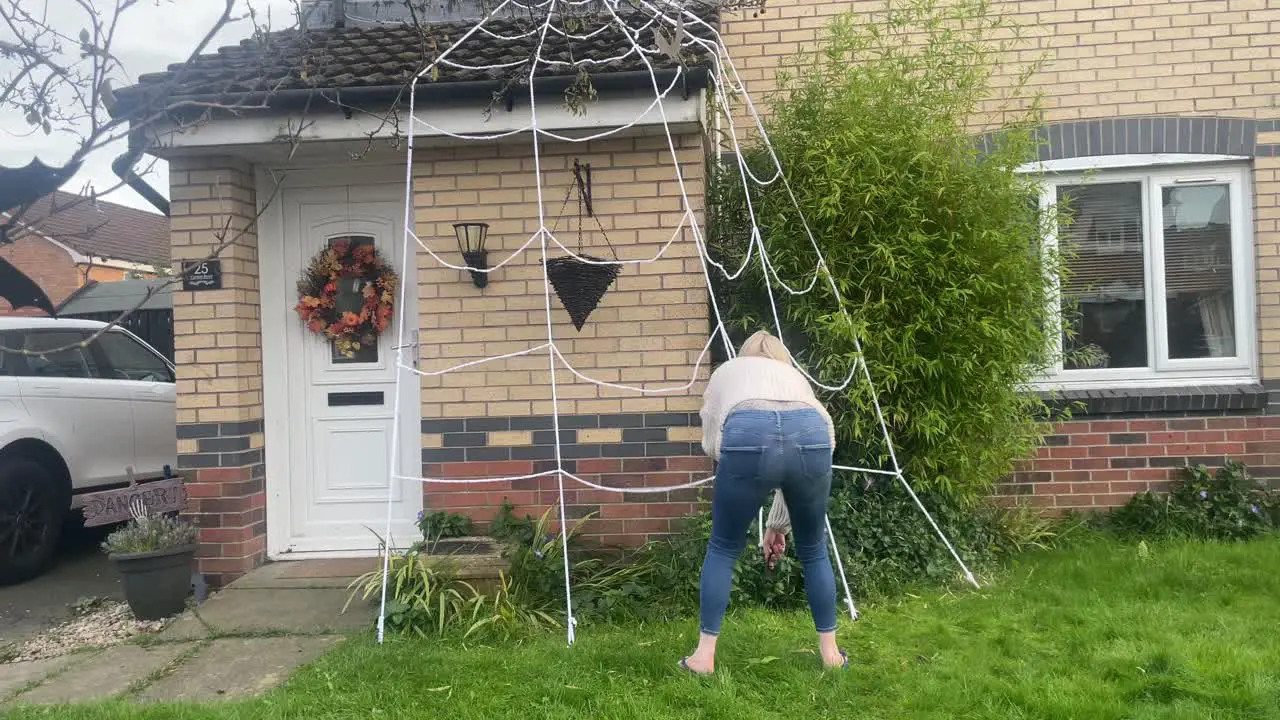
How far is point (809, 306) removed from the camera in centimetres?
510

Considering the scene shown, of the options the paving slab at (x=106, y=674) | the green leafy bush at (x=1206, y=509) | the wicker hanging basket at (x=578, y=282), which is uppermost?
the wicker hanging basket at (x=578, y=282)

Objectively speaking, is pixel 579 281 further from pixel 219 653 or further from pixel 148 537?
pixel 148 537

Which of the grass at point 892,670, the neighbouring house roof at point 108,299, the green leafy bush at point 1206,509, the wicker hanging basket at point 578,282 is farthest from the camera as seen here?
the neighbouring house roof at point 108,299

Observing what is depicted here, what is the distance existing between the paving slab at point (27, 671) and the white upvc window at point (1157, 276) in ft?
18.5

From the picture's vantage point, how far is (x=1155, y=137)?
6113mm

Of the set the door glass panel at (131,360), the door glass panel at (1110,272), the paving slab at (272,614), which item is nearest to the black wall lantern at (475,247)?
the paving slab at (272,614)

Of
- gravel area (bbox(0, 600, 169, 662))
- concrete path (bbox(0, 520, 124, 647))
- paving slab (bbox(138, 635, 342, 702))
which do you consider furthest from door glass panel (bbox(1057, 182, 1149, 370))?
concrete path (bbox(0, 520, 124, 647))

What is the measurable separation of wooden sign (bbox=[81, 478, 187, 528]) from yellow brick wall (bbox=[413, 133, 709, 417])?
147 centimetres

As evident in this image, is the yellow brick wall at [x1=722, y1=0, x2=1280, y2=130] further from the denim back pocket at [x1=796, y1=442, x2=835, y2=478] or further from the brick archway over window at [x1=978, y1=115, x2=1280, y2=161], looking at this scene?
the denim back pocket at [x1=796, y1=442, x2=835, y2=478]

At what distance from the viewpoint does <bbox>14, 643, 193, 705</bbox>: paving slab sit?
13.1 ft

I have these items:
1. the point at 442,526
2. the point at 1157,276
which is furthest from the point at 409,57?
the point at 1157,276

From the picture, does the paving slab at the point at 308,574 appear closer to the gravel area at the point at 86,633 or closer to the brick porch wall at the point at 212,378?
the brick porch wall at the point at 212,378

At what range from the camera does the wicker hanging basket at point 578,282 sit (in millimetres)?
4926

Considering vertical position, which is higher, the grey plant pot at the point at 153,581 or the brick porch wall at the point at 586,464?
the brick porch wall at the point at 586,464
